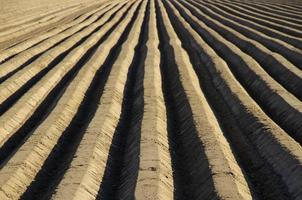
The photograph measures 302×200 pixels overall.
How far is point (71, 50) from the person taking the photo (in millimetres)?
11391

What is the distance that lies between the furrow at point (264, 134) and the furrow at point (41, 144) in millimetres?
2291

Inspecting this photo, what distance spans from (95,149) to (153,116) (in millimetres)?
1235

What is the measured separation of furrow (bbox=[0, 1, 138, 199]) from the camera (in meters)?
4.95

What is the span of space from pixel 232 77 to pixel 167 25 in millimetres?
6767

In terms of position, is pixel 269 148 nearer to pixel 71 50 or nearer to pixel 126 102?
pixel 126 102

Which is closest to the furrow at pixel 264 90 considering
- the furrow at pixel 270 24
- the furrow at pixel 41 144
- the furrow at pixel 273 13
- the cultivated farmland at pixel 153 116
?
the cultivated farmland at pixel 153 116

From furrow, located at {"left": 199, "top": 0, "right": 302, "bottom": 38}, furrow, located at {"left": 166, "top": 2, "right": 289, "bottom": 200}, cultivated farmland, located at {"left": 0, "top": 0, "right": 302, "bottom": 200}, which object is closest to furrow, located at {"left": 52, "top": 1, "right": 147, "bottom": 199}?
cultivated farmland, located at {"left": 0, "top": 0, "right": 302, "bottom": 200}

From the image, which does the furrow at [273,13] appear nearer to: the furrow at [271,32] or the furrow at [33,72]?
the furrow at [271,32]

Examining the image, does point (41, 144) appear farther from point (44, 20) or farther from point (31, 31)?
point (44, 20)

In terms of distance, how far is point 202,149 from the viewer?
18.0 ft

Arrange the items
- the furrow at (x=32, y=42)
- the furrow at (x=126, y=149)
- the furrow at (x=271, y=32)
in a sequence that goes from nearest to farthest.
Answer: the furrow at (x=126, y=149), the furrow at (x=32, y=42), the furrow at (x=271, y=32)

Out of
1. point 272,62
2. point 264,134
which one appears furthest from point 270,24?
point 264,134

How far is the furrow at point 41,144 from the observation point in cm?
495

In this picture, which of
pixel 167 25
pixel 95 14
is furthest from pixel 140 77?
pixel 95 14
